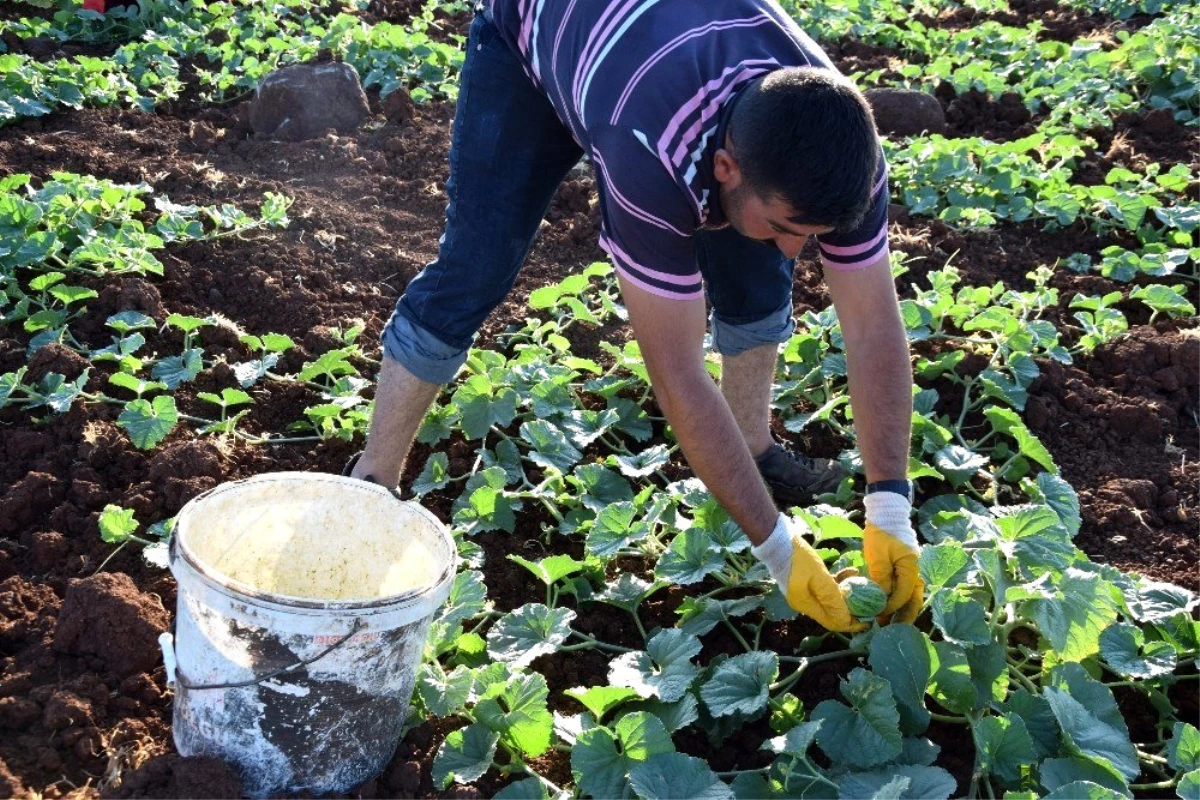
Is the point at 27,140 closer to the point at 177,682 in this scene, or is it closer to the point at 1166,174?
the point at 177,682

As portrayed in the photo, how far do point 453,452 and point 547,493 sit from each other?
481 mm

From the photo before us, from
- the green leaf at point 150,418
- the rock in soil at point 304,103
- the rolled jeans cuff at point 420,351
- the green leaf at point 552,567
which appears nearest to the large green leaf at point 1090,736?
the green leaf at point 552,567

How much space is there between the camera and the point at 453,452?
362 cm

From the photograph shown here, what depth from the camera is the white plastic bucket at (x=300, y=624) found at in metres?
2.10

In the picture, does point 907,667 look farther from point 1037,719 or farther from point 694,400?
point 694,400

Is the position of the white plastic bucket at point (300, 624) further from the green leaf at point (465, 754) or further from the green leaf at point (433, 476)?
the green leaf at point (433, 476)

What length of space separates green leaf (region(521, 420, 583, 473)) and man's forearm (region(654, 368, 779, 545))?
0.96m

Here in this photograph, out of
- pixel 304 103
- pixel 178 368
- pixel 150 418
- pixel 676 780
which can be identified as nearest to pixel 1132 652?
pixel 676 780

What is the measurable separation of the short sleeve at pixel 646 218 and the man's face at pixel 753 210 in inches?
3.0

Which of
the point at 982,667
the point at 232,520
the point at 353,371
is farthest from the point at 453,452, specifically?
the point at 982,667

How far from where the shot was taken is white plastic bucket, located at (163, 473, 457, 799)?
210 centimetres

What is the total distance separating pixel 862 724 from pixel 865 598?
32cm

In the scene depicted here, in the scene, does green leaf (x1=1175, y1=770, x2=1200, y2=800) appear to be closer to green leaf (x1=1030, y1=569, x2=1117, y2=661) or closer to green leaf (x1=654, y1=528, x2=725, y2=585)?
green leaf (x1=1030, y1=569, x2=1117, y2=661)

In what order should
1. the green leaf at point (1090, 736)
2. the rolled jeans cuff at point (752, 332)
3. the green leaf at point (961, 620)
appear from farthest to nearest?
the rolled jeans cuff at point (752, 332) < the green leaf at point (961, 620) < the green leaf at point (1090, 736)
